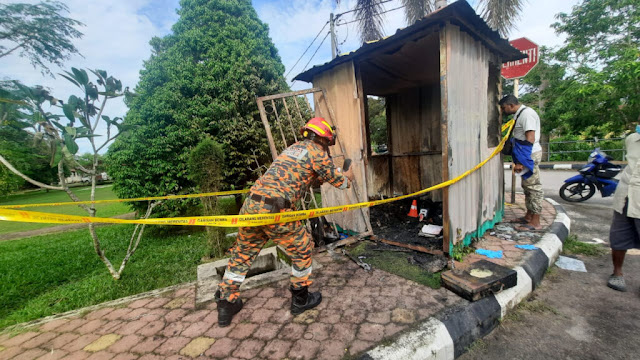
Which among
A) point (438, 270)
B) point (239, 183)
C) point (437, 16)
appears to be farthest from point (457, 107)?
point (239, 183)

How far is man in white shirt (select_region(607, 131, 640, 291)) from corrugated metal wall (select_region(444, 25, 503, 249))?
1337mm

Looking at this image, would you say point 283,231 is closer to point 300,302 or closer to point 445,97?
point 300,302

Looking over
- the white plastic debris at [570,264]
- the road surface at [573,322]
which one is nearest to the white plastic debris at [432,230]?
the road surface at [573,322]

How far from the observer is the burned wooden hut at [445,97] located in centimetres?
312

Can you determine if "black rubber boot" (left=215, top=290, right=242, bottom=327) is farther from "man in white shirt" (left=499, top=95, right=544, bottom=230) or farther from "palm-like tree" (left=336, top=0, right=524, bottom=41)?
"palm-like tree" (left=336, top=0, right=524, bottom=41)

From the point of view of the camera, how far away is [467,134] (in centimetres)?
350

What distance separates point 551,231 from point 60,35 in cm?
1001

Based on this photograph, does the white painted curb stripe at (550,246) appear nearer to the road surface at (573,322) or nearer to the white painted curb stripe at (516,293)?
the road surface at (573,322)

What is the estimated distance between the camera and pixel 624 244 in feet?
8.95

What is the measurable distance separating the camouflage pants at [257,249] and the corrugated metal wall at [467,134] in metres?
1.99

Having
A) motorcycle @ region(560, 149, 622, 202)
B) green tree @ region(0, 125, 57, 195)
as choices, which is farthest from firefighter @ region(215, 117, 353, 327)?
motorcycle @ region(560, 149, 622, 202)

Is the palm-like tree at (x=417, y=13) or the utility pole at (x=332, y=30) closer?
the palm-like tree at (x=417, y=13)

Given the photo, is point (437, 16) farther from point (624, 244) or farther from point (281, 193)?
point (624, 244)

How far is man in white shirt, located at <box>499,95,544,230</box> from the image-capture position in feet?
12.8
